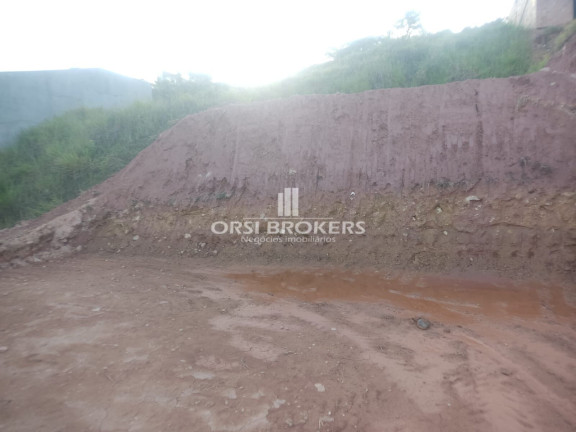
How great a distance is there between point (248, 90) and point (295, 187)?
6603 mm

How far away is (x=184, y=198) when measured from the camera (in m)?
7.02

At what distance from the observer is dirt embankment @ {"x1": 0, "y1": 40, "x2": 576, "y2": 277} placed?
5.07 m

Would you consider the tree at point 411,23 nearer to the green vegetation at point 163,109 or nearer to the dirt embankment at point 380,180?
the green vegetation at point 163,109

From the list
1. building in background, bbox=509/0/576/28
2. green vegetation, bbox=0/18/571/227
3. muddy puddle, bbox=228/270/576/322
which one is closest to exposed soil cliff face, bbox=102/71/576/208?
muddy puddle, bbox=228/270/576/322

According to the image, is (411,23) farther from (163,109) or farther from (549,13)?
(163,109)

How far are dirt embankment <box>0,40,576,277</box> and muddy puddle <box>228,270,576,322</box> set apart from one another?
1.35ft

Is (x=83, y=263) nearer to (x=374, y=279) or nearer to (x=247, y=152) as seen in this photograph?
(x=247, y=152)

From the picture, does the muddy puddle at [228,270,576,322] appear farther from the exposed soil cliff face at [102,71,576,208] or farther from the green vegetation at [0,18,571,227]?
the green vegetation at [0,18,571,227]

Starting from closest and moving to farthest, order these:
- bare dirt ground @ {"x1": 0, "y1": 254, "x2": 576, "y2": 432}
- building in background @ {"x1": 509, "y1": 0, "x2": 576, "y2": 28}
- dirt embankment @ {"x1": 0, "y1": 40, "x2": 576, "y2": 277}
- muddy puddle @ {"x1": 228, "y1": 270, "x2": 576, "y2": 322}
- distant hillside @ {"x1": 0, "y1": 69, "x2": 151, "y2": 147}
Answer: bare dirt ground @ {"x1": 0, "y1": 254, "x2": 576, "y2": 432} → muddy puddle @ {"x1": 228, "y1": 270, "x2": 576, "y2": 322} → dirt embankment @ {"x1": 0, "y1": 40, "x2": 576, "y2": 277} → building in background @ {"x1": 509, "y1": 0, "x2": 576, "y2": 28} → distant hillside @ {"x1": 0, "y1": 69, "x2": 151, "y2": 147}

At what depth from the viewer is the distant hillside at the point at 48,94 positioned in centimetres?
1273

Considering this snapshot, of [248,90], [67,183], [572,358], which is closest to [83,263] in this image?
[67,183]

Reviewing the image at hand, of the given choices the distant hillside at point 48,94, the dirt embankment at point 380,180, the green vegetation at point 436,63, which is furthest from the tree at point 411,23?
the distant hillside at point 48,94

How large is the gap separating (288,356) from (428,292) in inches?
101

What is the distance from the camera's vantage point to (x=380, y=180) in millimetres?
6047
